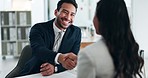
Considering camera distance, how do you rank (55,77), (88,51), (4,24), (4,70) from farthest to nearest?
(4,24)
(4,70)
(55,77)
(88,51)

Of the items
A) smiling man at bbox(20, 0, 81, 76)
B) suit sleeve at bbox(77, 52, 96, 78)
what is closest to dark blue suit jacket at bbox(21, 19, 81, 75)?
smiling man at bbox(20, 0, 81, 76)

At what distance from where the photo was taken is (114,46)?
108 centimetres

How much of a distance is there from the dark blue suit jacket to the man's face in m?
0.08

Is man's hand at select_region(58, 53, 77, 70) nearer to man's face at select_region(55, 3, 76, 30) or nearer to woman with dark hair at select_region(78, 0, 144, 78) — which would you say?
man's face at select_region(55, 3, 76, 30)

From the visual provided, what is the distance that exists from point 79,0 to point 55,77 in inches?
217

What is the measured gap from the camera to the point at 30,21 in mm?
6582

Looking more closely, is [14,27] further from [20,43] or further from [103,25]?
[103,25]

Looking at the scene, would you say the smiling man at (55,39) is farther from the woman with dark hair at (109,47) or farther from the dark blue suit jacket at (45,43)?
the woman with dark hair at (109,47)

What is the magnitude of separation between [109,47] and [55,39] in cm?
96

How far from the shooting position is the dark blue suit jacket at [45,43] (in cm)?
183

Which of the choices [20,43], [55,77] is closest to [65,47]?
[55,77]

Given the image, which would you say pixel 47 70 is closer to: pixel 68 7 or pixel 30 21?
pixel 68 7

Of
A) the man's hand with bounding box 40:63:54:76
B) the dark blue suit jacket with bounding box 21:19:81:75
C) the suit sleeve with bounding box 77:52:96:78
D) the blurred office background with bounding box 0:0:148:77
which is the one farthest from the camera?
the blurred office background with bounding box 0:0:148:77

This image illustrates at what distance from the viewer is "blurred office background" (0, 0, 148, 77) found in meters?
6.16
